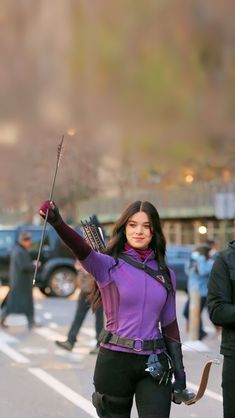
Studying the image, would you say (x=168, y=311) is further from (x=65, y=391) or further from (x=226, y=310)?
(x=65, y=391)

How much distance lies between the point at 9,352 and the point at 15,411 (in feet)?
12.5

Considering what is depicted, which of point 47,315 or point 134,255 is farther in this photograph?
point 47,315

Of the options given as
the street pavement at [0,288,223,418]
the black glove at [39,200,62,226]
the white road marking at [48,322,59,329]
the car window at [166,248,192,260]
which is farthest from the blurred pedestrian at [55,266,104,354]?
the car window at [166,248,192,260]

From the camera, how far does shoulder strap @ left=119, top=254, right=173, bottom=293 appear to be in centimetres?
404

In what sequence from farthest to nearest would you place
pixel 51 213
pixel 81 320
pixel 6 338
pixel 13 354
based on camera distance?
1. pixel 6 338
2. pixel 81 320
3. pixel 13 354
4. pixel 51 213

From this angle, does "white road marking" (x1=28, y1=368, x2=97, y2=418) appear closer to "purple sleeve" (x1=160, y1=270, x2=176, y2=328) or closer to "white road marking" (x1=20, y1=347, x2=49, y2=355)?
"white road marking" (x1=20, y1=347, x2=49, y2=355)

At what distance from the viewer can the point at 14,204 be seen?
224 feet

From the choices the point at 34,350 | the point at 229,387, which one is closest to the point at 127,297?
the point at 229,387

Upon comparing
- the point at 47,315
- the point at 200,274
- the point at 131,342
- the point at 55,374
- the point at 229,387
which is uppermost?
the point at 200,274

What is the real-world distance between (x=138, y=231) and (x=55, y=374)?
5078mm

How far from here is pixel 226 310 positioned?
4.04 metres

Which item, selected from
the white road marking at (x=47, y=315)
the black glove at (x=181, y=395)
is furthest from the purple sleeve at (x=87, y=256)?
the white road marking at (x=47, y=315)

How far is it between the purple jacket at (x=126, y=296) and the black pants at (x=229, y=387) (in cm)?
36

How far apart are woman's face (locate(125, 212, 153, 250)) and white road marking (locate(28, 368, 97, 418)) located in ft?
9.71
